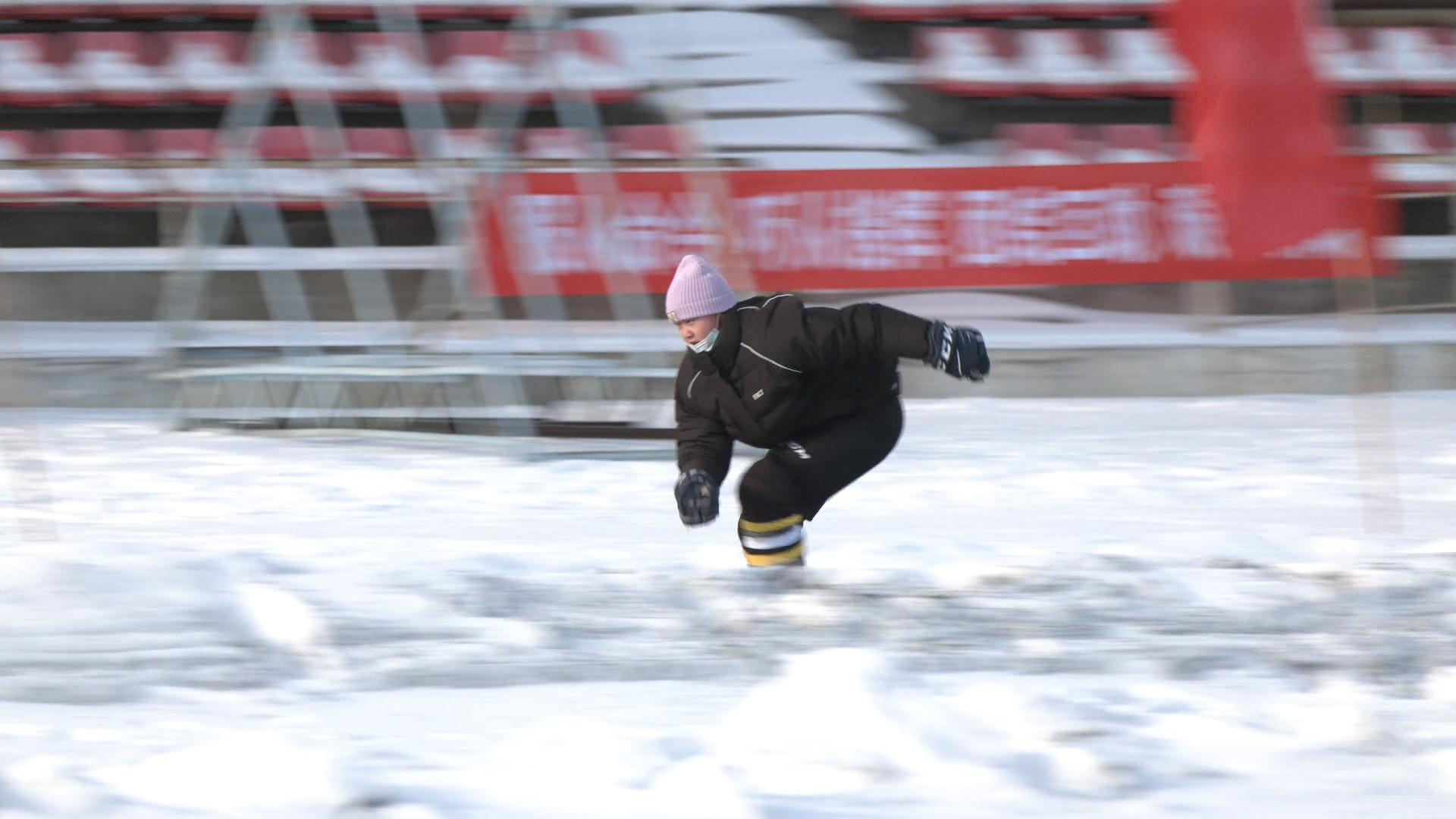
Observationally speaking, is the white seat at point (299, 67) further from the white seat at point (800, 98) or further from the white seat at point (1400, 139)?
the white seat at point (1400, 139)

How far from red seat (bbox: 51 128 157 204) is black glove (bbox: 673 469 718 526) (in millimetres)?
7955

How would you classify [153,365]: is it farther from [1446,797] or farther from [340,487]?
[1446,797]

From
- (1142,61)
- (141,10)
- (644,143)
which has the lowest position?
(644,143)

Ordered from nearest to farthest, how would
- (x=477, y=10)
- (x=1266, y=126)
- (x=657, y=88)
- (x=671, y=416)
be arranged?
(x=1266, y=126)
(x=671, y=416)
(x=657, y=88)
(x=477, y=10)

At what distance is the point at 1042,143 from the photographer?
9.54 metres

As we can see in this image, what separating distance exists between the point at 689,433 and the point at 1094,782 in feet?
4.77

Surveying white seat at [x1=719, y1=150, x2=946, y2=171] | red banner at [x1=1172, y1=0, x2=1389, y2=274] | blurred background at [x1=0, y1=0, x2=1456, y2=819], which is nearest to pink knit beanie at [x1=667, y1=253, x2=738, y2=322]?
blurred background at [x1=0, y1=0, x2=1456, y2=819]

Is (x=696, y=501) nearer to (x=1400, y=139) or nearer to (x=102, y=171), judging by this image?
(x=1400, y=139)

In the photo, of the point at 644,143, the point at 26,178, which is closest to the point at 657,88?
the point at 644,143

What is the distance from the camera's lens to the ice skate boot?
338 cm

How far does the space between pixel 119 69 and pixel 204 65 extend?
23.1 inches

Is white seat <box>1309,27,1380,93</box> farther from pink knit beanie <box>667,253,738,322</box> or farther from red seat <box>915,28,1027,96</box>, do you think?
pink knit beanie <box>667,253,738,322</box>

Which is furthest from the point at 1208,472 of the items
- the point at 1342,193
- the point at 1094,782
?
the point at 1094,782

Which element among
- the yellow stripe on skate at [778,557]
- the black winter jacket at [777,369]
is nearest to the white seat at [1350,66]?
the black winter jacket at [777,369]
